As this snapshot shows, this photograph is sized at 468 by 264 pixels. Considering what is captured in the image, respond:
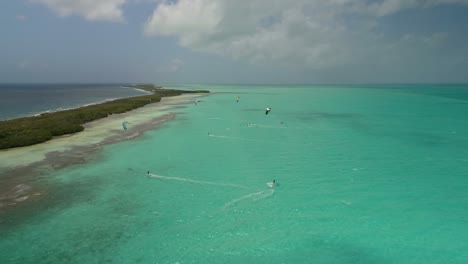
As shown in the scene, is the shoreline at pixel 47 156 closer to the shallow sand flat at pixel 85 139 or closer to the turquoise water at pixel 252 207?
the shallow sand flat at pixel 85 139

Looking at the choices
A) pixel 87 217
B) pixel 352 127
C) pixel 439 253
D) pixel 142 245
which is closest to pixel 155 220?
pixel 142 245

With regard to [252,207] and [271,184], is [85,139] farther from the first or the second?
[252,207]

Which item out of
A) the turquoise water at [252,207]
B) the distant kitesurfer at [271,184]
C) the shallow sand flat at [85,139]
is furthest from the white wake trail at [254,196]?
the shallow sand flat at [85,139]

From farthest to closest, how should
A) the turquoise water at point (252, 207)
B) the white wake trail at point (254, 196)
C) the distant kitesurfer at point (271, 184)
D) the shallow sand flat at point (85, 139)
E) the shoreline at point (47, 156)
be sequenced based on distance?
1. the shallow sand flat at point (85, 139)
2. the distant kitesurfer at point (271, 184)
3. the shoreline at point (47, 156)
4. the white wake trail at point (254, 196)
5. the turquoise water at point (252, 207)

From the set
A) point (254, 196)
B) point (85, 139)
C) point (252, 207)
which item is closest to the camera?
point (252, 207)

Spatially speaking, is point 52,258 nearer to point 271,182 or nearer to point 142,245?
point 142,245

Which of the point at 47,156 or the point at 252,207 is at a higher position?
the point at 47,156

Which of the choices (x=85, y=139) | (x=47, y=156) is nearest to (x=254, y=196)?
(x=47, y=156)
